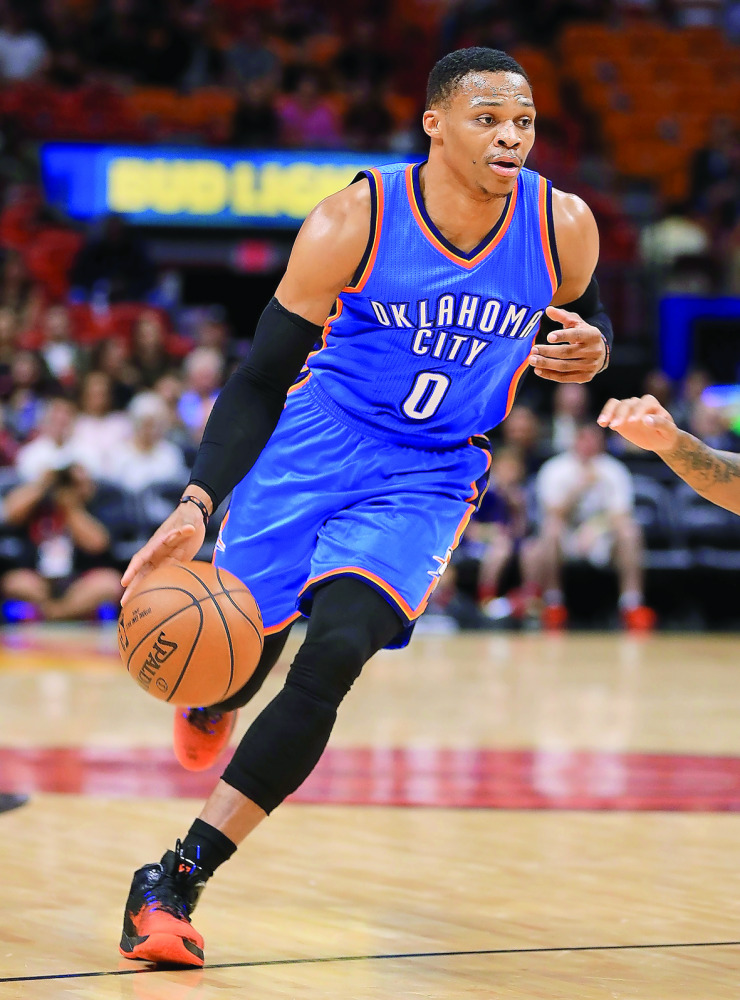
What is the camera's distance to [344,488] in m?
3.95

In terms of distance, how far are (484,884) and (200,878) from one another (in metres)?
0.96

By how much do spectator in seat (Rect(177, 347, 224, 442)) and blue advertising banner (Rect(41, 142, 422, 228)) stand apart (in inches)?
111

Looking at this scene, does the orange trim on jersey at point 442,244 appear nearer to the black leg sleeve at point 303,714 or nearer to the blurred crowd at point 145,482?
the black leg sleeve at point 303,714

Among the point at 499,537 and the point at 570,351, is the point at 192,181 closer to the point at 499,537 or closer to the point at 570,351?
the point at 499,537

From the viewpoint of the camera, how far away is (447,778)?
5789 millimetres

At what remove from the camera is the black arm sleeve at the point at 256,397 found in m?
3.64

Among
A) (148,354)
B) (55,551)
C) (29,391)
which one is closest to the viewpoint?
(55,551)

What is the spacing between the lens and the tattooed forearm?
3581 millimetres

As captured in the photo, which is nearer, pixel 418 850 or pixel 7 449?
pixel 418 850

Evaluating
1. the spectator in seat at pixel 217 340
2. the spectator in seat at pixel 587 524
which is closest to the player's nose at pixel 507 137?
the spectator in seat at pixel 587 524

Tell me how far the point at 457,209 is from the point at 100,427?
341 inches

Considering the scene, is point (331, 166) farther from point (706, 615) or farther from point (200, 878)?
point (200, 878)

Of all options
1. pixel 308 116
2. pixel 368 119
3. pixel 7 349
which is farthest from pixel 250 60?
pixel 7 349

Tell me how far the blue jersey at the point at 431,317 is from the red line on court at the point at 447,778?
69.5 inches
